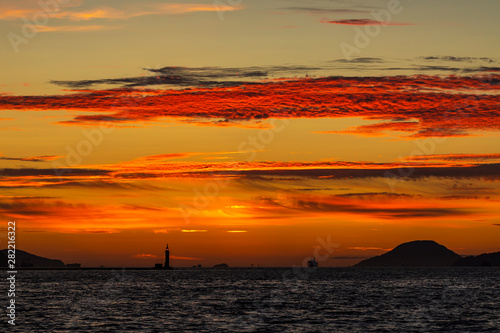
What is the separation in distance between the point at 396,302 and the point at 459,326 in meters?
36.3

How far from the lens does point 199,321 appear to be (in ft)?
284

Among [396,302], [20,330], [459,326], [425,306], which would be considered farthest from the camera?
[396,302]

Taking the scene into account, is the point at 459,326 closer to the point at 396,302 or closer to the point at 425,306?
the point at 425,306

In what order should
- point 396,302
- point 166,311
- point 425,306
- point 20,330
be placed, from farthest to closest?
point 396,302 → point 425,306 → point 166,311 → point 20,330

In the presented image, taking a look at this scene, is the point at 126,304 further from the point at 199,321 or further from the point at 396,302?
the point at 396,302

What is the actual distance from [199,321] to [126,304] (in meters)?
31.1

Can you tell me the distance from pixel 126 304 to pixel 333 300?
3834 centimetres

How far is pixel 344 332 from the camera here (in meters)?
76.4

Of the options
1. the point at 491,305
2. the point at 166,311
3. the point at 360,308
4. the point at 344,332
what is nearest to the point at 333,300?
the point at 360,308

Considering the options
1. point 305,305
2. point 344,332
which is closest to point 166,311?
point 305,305

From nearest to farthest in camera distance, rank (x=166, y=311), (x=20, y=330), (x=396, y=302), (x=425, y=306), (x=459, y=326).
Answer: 1. (x=20, y=330)
2. (x=459, y=326)
3. (x=166, y=311)
4. (x=425, y=306)
5. (x=396, y=302)

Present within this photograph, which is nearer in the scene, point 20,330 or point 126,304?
point 20,330

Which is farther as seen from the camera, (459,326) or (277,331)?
(459,326)

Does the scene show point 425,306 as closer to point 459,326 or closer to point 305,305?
point 305,305
